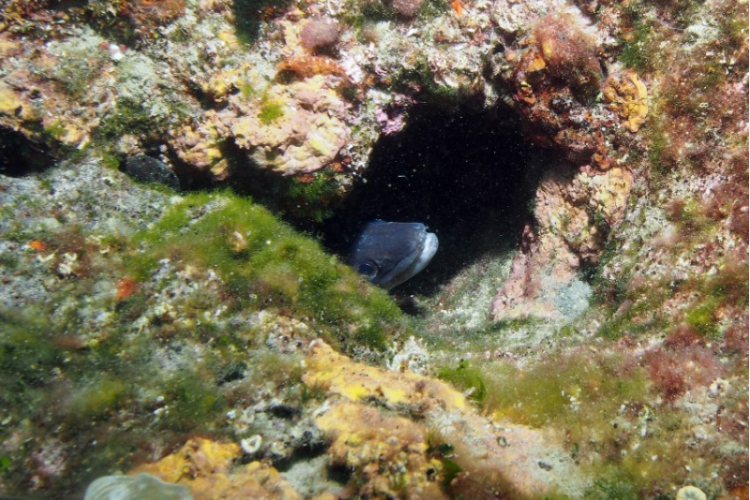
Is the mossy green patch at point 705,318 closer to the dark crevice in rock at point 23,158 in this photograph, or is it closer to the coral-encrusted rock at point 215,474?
the coral-encrusted rock at point 215,474

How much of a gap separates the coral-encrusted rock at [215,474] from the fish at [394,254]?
2605 mm

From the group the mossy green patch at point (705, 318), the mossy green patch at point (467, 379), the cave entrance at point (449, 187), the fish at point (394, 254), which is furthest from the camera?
the cave entrance at point (449, 187)

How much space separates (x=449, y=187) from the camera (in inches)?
263

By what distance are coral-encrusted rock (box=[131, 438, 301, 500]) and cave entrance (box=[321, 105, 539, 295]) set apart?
10.1 feet

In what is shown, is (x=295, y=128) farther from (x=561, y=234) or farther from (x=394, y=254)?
(x=561, y=234)

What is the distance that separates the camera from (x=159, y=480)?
7.82ft

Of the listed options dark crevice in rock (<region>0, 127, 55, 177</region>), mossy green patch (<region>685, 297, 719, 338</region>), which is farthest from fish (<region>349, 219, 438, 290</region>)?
dark crevice in rock (<region>0, 127, 55, 177</region>)

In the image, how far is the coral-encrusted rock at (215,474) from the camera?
2469mm

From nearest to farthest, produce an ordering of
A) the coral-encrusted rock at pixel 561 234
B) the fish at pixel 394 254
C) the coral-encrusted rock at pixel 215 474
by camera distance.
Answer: the coral-encrusted rock at pixel 215 474
the coral-encrusted rock at pixel 561 234
the fish at pixel 394 254

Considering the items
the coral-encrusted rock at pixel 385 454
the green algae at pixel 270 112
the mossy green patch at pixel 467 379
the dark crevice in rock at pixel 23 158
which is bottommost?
the dark crevice in rock at pixel 23 158

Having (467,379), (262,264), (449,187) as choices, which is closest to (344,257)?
(262,264)

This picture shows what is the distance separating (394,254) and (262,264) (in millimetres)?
1679

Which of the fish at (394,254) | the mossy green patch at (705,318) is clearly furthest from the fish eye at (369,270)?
the mossy green patch at (705,318)

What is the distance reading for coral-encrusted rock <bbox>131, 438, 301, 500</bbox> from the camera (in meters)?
2.47
